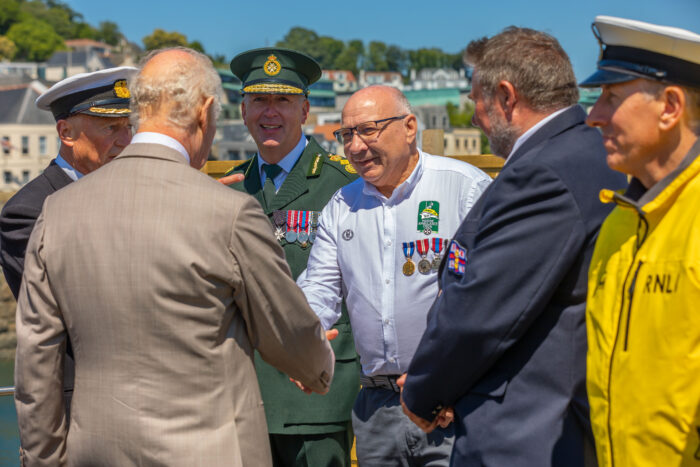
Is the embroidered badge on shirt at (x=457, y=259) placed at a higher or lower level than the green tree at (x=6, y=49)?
lower

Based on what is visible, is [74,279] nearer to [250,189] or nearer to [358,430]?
[358,430]

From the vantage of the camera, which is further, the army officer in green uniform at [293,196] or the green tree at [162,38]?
the green tree at [162,38]

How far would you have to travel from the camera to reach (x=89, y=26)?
154m

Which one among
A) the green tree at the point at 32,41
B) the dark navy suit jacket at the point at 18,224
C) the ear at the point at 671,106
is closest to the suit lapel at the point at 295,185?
the dark navy suit jacket at the point at 18,224

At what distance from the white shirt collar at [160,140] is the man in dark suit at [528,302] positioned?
0.90 metres

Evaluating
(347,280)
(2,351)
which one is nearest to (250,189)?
(347,280)

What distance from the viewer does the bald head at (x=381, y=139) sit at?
382 centimetres

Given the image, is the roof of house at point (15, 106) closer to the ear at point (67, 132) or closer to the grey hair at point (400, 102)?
the ear at point (67, 132)

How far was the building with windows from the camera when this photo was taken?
76.4 m

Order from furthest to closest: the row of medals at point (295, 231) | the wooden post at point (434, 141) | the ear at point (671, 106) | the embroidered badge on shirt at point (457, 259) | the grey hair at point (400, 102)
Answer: the wooden post at point (434, 141)
the row of medals at point (295, 231)
the grey hair at point (400, 102)
the embroidered badge on shirt at point (457, 259)
the ear at point (671, 106)

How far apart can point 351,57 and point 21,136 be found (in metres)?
117

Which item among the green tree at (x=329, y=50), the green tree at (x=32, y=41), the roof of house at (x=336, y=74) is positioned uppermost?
the green tree at (x=329, y=50)

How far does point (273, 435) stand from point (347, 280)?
0.85 m

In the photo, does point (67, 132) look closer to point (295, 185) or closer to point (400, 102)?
point (295, 185)
